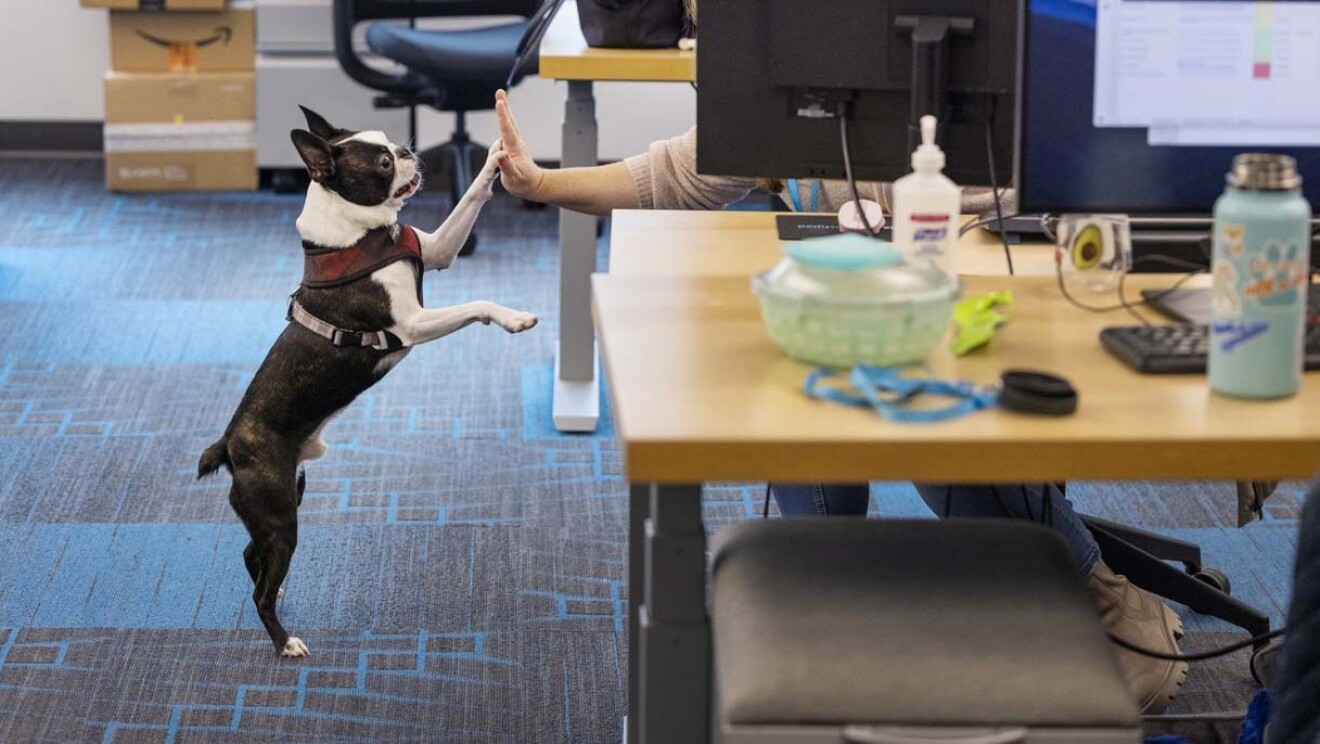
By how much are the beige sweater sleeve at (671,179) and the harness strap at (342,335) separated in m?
0.40

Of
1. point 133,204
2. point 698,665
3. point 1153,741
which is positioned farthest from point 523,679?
point 133,204

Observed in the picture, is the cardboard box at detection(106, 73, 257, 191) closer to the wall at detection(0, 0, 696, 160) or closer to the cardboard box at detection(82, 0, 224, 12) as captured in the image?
the cardboard box at detection(82, 0, 224, 12)

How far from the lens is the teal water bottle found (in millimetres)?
1224

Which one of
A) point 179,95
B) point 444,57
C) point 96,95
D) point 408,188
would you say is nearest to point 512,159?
point 408,188

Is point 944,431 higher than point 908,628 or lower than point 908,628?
higher

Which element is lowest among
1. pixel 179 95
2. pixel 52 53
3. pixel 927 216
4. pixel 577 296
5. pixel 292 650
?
pixel 292 650

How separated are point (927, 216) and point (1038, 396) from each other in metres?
0.28

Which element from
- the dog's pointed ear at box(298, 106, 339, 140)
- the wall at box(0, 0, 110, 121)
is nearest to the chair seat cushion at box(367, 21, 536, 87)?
the wall at box(0, 0, 110, 121)

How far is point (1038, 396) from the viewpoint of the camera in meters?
1.22

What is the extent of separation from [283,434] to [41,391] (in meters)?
1.37

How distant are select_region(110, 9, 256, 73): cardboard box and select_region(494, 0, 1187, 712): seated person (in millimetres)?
3228

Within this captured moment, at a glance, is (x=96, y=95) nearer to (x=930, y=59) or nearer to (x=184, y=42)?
(x=184, y=42)

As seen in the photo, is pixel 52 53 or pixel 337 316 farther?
pixel 52 53

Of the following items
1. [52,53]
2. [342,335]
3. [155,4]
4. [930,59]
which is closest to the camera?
[930,59]
